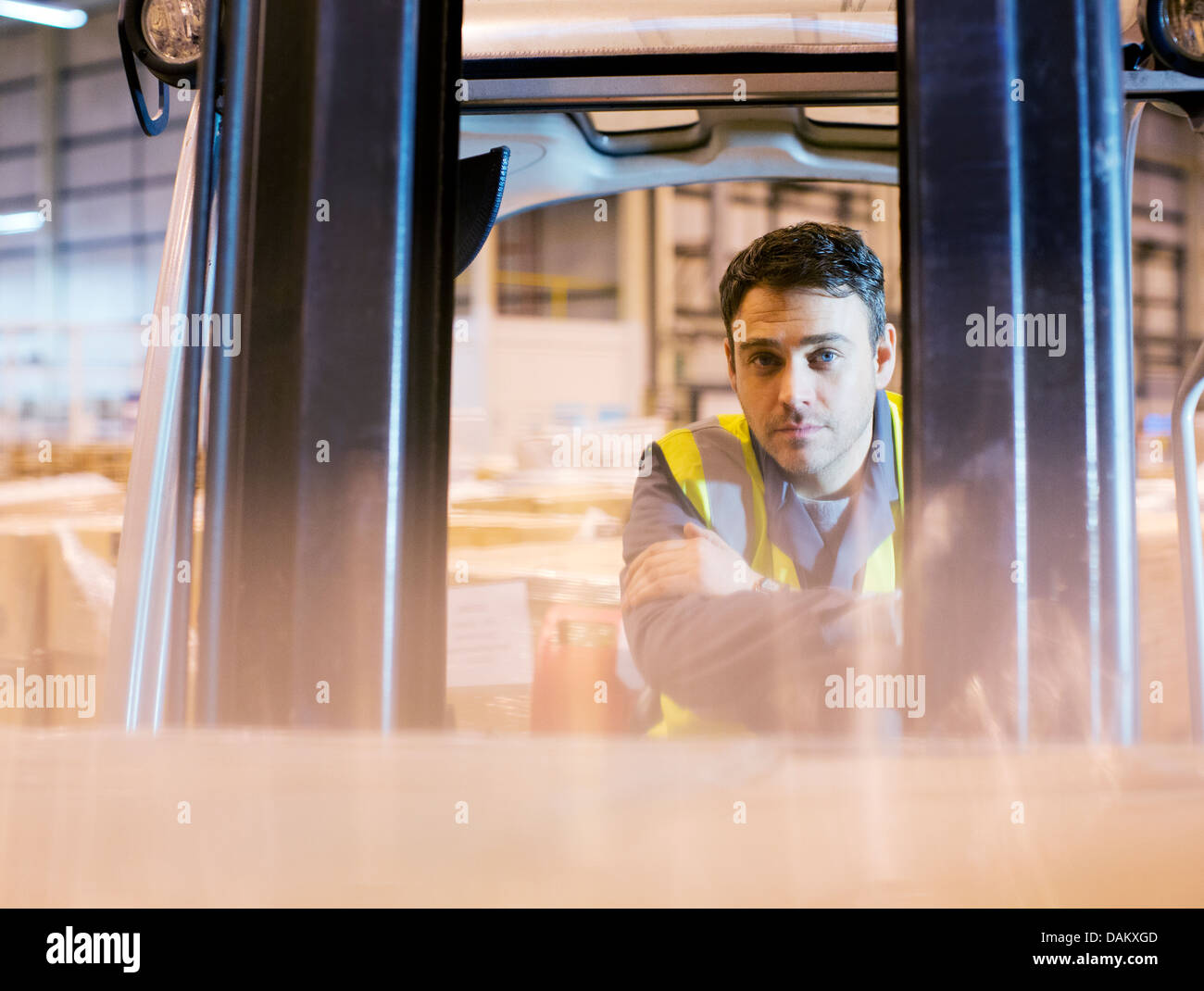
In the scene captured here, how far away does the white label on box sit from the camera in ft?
4.29

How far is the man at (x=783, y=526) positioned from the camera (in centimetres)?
120

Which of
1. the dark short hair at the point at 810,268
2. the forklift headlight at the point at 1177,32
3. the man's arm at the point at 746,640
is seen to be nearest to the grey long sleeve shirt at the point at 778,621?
the man's arm at the point at 746,640

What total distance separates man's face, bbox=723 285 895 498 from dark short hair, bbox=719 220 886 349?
Result: 16 millimetres

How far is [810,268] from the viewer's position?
133 centimetres

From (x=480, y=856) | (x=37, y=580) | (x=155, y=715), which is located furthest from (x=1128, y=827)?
(x=37, y=580)

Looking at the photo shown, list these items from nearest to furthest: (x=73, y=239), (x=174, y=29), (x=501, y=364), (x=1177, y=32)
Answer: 1. (x=1177, y=32)
2. (x=174, y=29)
3. (x=501, y=364)
4. (x=73, y=239)

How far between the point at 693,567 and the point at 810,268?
0.42 m

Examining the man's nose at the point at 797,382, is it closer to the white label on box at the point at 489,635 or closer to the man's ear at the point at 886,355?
the man's ear at the point at 886,355

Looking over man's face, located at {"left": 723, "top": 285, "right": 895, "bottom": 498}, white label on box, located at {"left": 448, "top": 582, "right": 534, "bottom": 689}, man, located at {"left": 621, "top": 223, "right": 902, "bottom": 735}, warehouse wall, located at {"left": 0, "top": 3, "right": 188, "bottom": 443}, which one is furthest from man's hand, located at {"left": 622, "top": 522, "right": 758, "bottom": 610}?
warehouse wall, located at {"left": 0, "top": 3, "right": 188, "bottom": 443}

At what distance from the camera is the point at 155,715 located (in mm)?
1202

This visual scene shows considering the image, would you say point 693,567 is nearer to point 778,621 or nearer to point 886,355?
point 778,621

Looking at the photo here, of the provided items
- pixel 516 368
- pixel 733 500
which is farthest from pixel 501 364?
pixel 733 500

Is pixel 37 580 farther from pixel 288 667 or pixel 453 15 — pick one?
pixel 453 15

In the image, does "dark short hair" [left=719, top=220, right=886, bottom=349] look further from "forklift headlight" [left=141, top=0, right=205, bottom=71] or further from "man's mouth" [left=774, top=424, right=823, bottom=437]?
"forklift headlight" [left=141, top=0, right=205, bottom=71]
